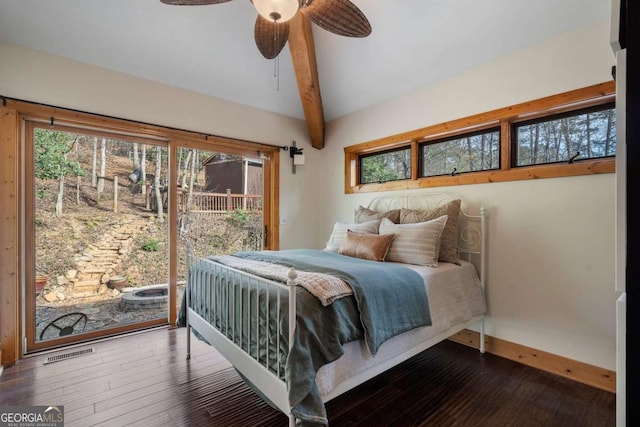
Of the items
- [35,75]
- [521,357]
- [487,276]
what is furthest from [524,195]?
[35,75]

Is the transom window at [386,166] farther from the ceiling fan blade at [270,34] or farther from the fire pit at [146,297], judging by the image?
the fire pit at [146,297]

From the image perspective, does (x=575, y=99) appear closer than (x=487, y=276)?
Yes

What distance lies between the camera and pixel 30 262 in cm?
260

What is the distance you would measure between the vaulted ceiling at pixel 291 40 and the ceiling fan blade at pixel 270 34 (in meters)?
0.80

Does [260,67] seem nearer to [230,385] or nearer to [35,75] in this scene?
[35,75]

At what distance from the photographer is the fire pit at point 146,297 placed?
3.10 m

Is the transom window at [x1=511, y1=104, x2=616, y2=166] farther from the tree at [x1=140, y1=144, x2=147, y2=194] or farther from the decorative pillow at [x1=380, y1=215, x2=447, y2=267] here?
the tree at [x1=140, y1=144, x2=147, y2=194]

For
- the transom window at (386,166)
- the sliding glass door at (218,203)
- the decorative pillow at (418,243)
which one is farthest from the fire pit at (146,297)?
the transom window at (386,166)

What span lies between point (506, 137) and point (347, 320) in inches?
88.1

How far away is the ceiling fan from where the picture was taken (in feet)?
5.61

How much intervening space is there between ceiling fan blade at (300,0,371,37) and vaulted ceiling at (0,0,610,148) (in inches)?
31.2

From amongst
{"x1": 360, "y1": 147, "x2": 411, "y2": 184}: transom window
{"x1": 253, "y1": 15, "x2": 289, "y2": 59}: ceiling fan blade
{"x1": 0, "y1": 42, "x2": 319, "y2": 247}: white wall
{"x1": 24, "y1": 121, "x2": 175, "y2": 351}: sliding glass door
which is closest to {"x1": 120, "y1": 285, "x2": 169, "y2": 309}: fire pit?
{"x1": 24, "y1": 121, "x2": 175, "y2": 351}: sliding glass door

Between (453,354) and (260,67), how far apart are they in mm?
3546

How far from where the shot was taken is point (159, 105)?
3113 millimetres
